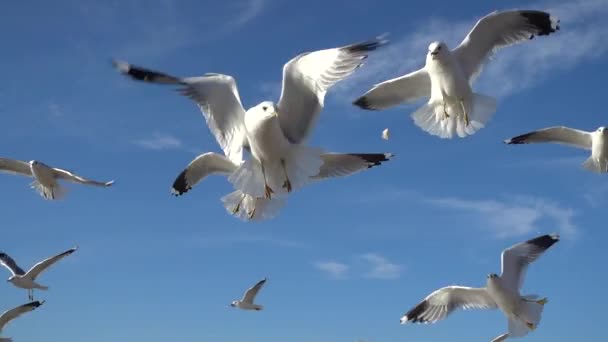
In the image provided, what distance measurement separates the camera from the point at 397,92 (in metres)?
10.9

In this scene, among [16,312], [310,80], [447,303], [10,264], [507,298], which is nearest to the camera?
[310,80]

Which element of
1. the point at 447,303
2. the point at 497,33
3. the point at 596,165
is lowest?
the point at 447,303

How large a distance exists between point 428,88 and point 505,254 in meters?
2.75

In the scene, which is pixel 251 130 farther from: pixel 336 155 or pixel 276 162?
pixel 336 155

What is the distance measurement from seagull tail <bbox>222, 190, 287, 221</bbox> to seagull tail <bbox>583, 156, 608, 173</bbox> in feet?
16.8

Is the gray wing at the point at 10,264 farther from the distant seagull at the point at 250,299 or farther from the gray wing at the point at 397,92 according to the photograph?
the gray wing at the point at 397,92

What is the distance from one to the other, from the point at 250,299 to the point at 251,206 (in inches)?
449

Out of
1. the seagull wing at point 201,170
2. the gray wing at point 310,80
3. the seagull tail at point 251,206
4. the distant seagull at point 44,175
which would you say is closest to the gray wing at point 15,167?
the distant seagull at point 44,175

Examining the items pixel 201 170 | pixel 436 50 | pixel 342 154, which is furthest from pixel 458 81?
pixel 201 170

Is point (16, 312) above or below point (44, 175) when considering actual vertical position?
below

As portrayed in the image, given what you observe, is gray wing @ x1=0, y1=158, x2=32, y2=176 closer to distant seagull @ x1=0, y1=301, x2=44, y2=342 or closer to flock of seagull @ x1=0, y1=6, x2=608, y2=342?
flock of seagull @ x1=0, y1=6, x2=608, y2=342

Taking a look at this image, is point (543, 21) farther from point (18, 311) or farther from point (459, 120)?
point (18, 311)

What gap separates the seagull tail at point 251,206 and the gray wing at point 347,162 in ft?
1.95

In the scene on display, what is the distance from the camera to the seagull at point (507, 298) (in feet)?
38.7
